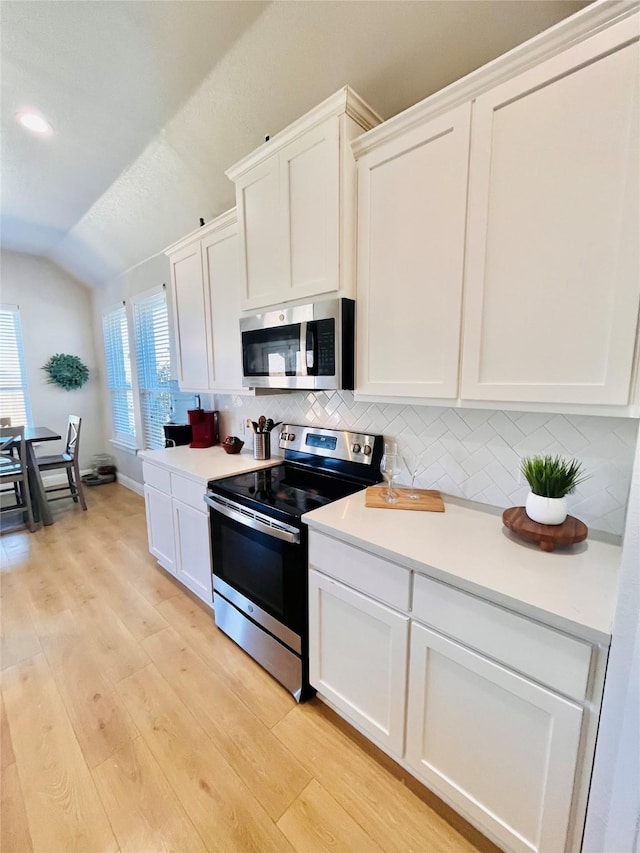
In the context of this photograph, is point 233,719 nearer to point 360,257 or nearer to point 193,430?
point 193,430

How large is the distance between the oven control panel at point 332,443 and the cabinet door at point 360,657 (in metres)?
0.68

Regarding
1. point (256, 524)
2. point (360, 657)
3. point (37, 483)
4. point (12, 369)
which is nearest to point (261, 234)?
point (256, 524)

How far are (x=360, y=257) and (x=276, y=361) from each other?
632 mm

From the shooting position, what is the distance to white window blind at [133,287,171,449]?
3.57 meters

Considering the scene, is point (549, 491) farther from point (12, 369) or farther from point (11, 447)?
point (12, 369)

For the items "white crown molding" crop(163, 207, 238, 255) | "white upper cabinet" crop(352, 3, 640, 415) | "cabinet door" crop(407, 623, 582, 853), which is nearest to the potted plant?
"white upper cabinet" crop(352, 3, 640, 415)

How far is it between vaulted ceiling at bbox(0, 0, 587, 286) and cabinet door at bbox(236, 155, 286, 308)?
396 millimetres

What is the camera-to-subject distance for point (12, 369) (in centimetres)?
438

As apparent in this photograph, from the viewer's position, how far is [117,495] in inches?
171

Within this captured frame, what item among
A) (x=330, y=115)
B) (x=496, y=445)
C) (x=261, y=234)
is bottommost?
(x=496, y=445)

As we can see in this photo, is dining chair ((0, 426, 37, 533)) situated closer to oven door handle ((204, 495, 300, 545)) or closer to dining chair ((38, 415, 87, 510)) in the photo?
dining chair ((38, 415, 87, 510))

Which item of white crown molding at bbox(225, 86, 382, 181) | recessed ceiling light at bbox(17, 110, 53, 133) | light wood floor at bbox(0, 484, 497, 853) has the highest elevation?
recessed ceiling light at bbox(17, 110, 53, 133)

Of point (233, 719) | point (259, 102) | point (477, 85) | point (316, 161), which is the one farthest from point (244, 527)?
point (259, 102)

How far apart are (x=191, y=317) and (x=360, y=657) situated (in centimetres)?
229
